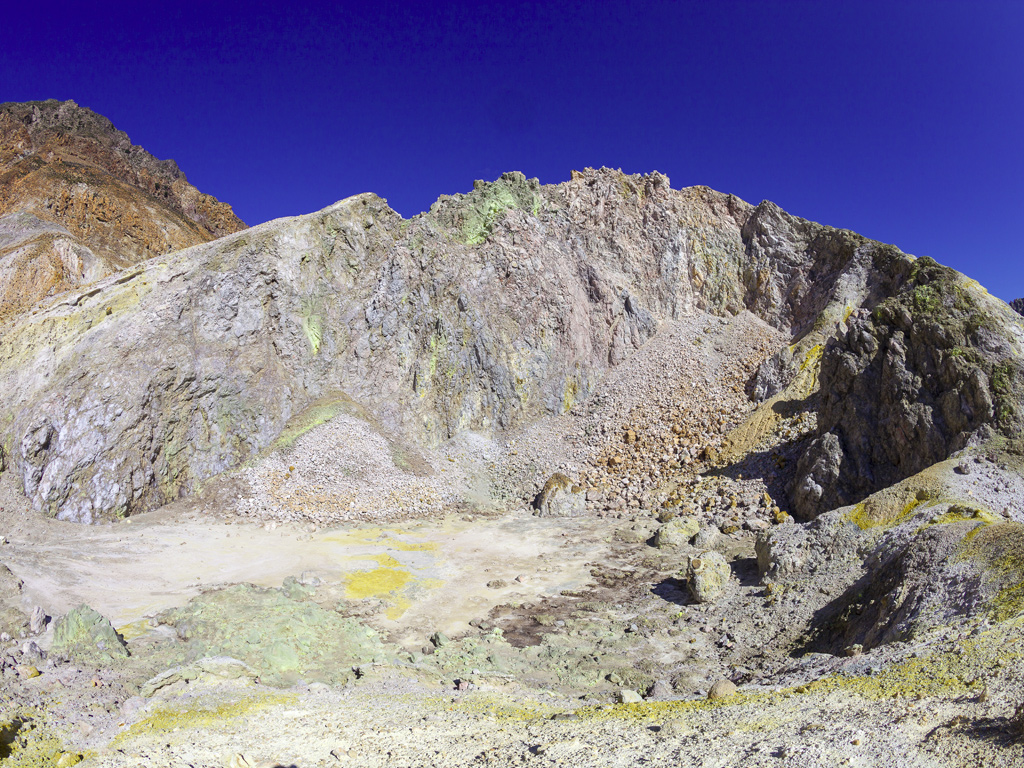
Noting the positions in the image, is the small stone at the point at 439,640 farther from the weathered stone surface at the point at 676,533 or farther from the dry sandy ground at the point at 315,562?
the weathered stone surface at the point at 676,533

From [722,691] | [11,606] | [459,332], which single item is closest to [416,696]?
[722,691]

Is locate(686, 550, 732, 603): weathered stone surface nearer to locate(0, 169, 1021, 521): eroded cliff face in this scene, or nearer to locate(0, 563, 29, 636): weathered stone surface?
locate(0, 169, 1021, 521): eroded cliff face

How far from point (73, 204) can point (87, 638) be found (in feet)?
152

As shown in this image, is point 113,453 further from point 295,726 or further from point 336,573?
point 295,726

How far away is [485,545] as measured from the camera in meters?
20.1

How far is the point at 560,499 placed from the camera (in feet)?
77.8

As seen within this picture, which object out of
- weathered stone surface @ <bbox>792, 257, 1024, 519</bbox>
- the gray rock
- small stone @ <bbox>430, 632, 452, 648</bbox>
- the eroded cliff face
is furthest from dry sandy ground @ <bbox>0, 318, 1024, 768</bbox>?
weathered stone surface @ <bbox>792, 257, 1024, 519</bbox>

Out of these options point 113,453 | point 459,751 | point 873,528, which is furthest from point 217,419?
point 873,528

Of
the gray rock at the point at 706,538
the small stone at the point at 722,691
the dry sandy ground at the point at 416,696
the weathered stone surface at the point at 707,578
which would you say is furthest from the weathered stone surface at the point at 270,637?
the gray rock at the point at 706,538

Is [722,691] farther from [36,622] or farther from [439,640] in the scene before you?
[36,622]

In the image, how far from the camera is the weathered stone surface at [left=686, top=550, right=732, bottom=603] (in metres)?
13.5

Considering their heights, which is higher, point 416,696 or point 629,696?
point 629,696

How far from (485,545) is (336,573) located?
5350mm

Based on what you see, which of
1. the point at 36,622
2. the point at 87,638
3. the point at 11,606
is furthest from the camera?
the point at 11,606
